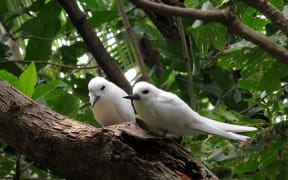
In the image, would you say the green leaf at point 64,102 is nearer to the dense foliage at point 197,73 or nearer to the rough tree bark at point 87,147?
the dense foliage at point 197,73

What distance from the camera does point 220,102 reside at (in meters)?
3.81

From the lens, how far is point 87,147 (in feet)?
7.58

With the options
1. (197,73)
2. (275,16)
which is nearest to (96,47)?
(197,73)

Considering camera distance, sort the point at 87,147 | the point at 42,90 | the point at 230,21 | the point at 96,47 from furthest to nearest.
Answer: the point at 96,47 → the point at 42,90 → the point at 87,147 → the point at 230,21

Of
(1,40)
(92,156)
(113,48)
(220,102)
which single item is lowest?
(220,102)

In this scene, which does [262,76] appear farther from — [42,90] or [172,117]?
[42,90]

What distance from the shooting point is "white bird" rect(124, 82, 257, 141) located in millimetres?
2586

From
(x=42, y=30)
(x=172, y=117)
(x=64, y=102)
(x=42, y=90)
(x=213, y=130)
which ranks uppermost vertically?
(x=42, y=30)

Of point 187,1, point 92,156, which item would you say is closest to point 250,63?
point 187,1

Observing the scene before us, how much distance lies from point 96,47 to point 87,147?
1.38 metres

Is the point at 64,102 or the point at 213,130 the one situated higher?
the point at 64,102

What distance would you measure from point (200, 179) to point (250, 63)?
0.64m

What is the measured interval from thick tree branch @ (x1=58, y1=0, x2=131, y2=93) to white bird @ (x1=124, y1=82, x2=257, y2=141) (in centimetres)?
86

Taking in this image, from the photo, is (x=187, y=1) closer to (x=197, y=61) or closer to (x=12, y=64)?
(x=197, y=61)
